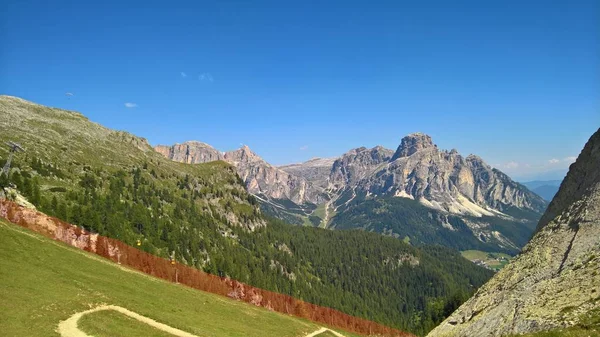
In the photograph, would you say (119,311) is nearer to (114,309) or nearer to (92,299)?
(114,309)

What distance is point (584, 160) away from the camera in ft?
191

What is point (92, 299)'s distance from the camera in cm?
4678

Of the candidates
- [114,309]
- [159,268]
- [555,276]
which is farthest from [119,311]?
[555,276]

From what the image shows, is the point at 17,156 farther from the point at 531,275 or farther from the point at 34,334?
the point at 531,275

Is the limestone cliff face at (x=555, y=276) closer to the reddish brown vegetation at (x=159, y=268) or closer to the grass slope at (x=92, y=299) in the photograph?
the grass slope at (x=92, y=299)

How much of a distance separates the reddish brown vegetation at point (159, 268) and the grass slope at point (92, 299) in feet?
30.4

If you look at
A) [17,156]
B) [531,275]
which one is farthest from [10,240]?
[17,156]

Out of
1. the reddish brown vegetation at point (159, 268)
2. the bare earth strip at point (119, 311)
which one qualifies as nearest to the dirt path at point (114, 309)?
the bare earth strip at point (119, 311)

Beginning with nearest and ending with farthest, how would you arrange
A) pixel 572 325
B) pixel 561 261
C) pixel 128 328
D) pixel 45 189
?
pixel 572 325 < pixel 128 328 < pixel 561 261 < pixel 45 189

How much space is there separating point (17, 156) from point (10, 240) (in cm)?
14629

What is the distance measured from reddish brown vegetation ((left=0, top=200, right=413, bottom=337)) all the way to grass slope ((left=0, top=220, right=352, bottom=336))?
927 centimetres

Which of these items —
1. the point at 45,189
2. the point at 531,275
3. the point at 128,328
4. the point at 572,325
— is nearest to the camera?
the point at 572,325

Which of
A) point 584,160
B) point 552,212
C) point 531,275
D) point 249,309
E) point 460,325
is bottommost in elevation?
point 249,309

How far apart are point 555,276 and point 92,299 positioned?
52227 millimetres
